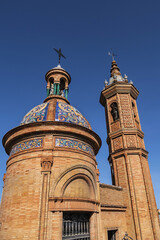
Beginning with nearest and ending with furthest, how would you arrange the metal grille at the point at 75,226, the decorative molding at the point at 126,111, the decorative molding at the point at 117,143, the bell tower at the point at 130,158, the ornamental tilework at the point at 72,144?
the metal grille at the point at 75,226 < the ornamental tilework at the point at 72,144 < the bell tower at the point at 130,158 < the decorative molding at the point at 117,143 < the decorative molding at the point at 126,111

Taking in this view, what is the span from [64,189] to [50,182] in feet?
2.29

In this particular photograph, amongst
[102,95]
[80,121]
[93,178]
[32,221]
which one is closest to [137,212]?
[93,178]

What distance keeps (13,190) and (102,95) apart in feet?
43.4

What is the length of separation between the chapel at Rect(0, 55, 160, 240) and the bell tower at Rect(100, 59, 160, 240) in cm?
6

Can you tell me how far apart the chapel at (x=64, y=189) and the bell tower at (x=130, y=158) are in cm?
6

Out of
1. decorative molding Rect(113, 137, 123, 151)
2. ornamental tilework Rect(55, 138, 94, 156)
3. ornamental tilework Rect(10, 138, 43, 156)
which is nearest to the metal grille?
ornamental tilework Rect(55, 138, 94, 156)

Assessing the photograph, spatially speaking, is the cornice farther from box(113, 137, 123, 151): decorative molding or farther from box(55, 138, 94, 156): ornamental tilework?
box(113, 137, 123, 151): decorative molding

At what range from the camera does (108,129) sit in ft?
57.1

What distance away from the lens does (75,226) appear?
7.93 meters

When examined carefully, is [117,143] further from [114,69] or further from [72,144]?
[114,69]

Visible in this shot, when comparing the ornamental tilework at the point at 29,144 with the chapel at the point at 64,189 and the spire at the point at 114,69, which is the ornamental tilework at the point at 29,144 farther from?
the spire at the point at 114,69

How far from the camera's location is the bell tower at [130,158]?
40.2ft

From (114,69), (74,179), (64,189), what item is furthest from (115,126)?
(64,189)

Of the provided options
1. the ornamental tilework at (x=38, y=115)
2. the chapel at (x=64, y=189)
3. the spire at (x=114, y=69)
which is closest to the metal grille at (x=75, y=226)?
the chapel at (x=64, y=189)
